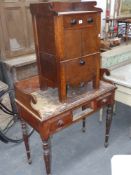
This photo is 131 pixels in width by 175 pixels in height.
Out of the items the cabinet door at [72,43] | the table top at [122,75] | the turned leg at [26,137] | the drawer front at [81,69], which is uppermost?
the cabinet door at [72,43]

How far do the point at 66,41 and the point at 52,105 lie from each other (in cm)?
41

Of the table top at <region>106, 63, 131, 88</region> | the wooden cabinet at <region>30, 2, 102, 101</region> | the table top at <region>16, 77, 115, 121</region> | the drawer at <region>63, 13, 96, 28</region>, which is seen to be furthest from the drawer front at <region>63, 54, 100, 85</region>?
the table top at <region>106, 63, 131, 88</region>

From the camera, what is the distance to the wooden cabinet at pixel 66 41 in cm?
115

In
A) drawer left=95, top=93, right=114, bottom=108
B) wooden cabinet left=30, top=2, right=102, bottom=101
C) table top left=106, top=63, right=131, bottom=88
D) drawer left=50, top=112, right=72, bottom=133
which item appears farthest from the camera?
table top left=106, top=63, right=131, bottom=88

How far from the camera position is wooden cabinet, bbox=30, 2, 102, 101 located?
3.76 feet

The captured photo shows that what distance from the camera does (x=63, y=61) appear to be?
3.97 ft

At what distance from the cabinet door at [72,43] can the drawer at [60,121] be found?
364 mm

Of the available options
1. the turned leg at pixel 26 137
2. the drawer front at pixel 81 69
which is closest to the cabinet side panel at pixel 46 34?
the drawer front at pixel 81 69

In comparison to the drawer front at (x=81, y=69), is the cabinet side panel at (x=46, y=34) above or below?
above

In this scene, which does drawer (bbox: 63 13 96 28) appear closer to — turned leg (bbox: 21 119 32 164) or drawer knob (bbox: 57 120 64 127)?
drawer knob (bbox: 57 120 64 127)

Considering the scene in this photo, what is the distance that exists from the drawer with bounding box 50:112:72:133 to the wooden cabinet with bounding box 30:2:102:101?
4.4 inches

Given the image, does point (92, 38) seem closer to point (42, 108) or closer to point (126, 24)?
point (42, 108)

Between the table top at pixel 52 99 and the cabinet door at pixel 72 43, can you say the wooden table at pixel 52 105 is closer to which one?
the table top at pixel 52 99

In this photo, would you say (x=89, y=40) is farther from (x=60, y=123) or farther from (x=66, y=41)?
(x=60, y=123)
